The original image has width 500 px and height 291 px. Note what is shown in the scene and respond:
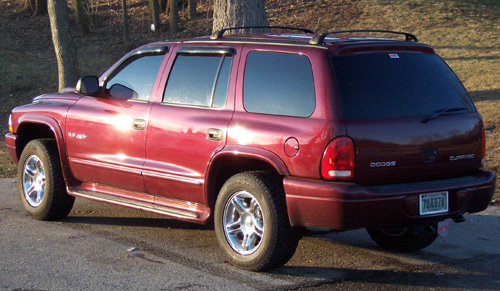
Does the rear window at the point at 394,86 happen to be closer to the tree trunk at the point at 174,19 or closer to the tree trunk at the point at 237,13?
the tree trunk at the point at 237,13

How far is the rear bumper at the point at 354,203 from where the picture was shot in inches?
189

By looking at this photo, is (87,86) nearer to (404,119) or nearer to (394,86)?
(394,86)

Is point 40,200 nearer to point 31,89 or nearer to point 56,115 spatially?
point 56,115

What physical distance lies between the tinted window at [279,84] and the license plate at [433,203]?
3.52 ft

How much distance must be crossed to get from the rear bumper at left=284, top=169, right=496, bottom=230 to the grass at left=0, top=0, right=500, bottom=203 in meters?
10.7

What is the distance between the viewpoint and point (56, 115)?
691 cm

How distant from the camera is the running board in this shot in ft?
19.3

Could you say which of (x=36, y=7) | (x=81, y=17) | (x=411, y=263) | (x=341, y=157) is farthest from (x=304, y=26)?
(x=341, y=157)

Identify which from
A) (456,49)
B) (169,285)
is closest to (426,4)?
(456,49)

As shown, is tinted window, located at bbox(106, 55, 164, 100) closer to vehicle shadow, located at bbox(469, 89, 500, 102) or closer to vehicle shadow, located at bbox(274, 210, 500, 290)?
vehicle shadow, located at bbox(274, 210, 500, 290)

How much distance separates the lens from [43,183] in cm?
707

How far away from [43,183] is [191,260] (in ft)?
7.25

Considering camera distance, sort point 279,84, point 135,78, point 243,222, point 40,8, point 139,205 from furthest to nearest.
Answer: point 40,8 < point 135,78 < point 139,205 < point 243,222 < point 279,84

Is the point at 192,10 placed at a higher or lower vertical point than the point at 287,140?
lower
